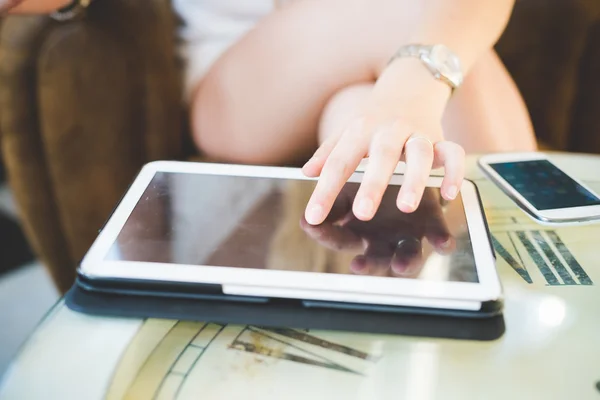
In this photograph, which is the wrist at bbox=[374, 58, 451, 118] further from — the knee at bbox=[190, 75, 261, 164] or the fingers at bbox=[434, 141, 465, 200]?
the knee at bbox=[190, 75, 261, 164]

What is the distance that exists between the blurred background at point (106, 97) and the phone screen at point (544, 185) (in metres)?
0.33

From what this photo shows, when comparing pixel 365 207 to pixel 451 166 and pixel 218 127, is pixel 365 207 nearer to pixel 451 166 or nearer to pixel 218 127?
pixel 451 166

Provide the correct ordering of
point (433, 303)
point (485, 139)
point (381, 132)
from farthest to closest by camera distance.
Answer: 1. point (485, 139)
2. point (381, 132)
3. point (433, 303)

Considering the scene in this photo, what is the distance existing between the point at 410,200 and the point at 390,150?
47 mm

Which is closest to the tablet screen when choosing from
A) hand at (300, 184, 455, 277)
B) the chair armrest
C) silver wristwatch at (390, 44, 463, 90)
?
hand at (300, 184, 455, 277)

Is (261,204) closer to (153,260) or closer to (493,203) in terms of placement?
(153,260)

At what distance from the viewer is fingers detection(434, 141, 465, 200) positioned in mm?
382

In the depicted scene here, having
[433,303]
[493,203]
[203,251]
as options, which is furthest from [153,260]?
[493,203]

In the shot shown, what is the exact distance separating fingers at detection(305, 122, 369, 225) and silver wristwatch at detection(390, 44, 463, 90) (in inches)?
4.2

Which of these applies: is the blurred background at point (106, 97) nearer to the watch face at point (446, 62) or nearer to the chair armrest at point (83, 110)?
the chair armrest at point (83, 110)

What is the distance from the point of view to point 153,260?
0.32 metres

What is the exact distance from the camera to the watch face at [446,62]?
18.9 inches

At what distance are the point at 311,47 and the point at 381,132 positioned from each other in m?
0.21

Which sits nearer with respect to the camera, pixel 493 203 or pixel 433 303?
pixel 433 303
